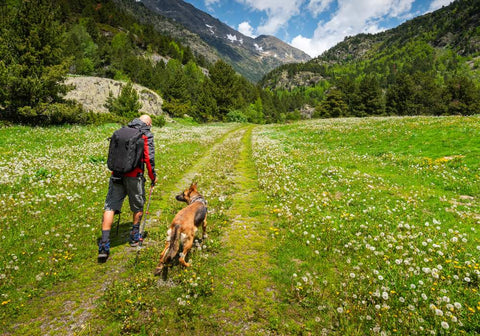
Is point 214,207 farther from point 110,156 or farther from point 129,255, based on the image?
point 110,156

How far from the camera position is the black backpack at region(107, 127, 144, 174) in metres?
5.84

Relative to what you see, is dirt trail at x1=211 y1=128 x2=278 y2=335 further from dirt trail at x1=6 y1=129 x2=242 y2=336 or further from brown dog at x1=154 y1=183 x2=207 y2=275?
dirt trail at x1=6 y1=129 x2=242 y2=336

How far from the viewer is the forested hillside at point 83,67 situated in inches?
903

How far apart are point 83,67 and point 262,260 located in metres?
85.0

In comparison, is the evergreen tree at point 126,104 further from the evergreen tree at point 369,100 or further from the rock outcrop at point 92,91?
the evergreen tree at point 369,100

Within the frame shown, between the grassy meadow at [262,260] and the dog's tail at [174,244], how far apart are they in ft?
1.68

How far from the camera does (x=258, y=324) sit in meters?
3.87

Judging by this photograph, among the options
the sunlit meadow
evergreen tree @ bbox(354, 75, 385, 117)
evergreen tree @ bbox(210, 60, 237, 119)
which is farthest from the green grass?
evergreen tree @ bbox(354, 75, 385, 117)

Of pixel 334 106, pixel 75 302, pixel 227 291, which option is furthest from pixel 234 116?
pixel 75 302

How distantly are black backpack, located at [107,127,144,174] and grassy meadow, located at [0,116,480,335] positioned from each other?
2.30 meters

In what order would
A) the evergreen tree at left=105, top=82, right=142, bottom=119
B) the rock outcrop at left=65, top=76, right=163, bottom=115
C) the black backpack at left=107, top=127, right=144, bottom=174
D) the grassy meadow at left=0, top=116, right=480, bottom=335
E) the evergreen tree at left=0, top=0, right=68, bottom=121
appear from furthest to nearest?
the rock outcrop at left=65, top=76, right=163, bottom=115 < the evergreen tree at left=105, top=82, right=142, bottom=119 < the evergreen tree at left=0, top=0, right=68, bottom=121 < the black backpack at left=107, top=127, right=144, bottom=174 < the grassy meadow at left=0, top=116, right=480, bottom=335

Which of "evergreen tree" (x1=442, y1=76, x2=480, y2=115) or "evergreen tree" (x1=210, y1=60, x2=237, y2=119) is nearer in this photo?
"evergreen tree" (x1=210, y1=60, x2=237, y2=119)

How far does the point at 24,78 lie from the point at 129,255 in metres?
27.5

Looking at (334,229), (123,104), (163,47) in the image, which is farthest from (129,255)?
(163,47)
